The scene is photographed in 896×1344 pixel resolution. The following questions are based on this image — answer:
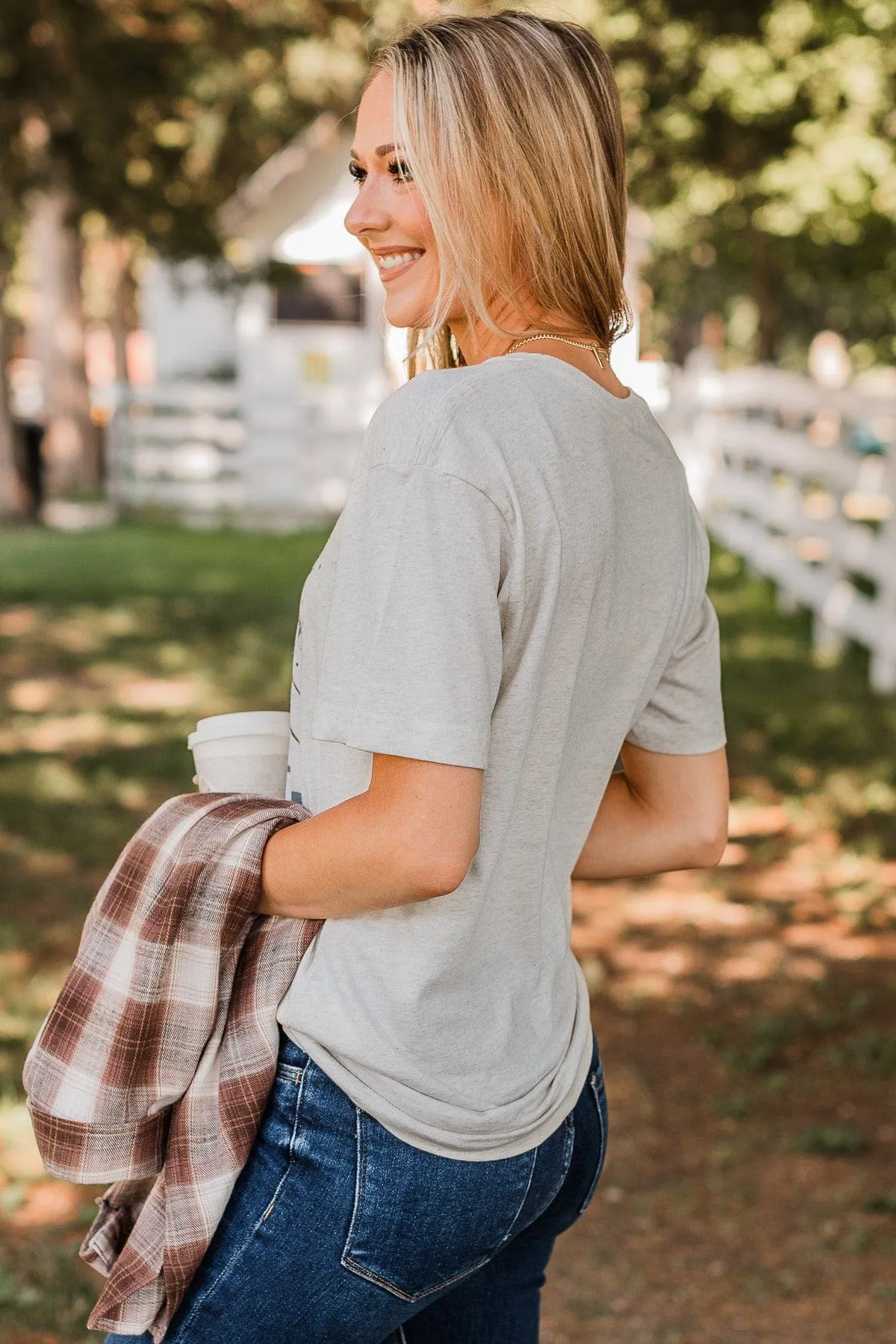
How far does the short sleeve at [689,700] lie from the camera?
1765mm

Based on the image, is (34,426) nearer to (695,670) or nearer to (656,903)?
(656,903)

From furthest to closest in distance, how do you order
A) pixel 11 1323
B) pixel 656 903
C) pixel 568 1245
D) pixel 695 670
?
1. pixel 656 903
2. pixel 568 1245
3. pixel 11 1323
4. pixel 695 670

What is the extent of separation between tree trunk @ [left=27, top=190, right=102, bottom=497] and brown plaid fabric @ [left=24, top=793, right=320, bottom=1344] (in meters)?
17.6

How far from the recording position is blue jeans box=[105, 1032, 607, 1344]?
1462 millimetres

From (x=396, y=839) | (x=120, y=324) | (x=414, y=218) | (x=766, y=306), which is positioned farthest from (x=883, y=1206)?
(x=120, y=324)

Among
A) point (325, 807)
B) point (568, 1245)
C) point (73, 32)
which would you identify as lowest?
point (568, 1245)

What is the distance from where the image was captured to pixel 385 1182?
4.80 ft

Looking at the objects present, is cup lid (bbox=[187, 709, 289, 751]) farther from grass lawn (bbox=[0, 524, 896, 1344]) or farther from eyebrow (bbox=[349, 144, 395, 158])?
grass lawn (bbox=[0, 524, 896, 1344])

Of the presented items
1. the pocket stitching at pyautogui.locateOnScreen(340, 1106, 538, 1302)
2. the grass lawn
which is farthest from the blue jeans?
the grass lawn

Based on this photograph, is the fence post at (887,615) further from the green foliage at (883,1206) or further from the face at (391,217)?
the face at (391,217)

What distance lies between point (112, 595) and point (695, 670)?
1074 cm

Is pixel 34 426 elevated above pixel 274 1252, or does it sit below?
below

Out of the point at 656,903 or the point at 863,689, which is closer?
the point at 656,903

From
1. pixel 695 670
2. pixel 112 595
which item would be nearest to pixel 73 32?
pixel 112 595
